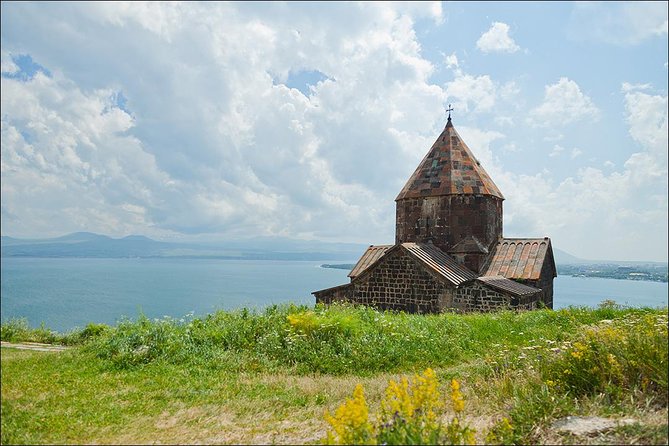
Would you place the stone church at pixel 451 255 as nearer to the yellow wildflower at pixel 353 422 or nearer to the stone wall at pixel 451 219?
the stone wall at pixel 451 219

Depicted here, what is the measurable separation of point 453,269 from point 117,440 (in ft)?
44.3

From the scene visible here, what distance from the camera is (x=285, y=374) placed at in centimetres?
798

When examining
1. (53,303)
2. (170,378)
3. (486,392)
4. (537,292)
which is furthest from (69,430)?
(53,303)

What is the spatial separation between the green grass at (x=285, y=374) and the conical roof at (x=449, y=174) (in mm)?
7577

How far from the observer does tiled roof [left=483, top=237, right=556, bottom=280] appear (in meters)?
17.0

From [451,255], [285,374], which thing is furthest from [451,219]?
[285,374]

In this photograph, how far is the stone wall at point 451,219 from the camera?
58.3 feet

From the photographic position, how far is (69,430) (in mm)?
4957

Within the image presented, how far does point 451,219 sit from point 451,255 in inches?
56.8

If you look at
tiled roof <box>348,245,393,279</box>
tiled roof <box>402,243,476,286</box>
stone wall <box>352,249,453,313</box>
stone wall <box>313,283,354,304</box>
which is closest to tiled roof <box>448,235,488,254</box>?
tiled roof <box>402,243,476,286</box>

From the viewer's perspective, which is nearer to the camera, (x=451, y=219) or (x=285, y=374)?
(x=285, y=374)

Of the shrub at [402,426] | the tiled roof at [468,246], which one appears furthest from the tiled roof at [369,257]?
the shrub at [402,426]

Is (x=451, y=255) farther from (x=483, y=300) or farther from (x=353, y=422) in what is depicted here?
(x=353, y=422)

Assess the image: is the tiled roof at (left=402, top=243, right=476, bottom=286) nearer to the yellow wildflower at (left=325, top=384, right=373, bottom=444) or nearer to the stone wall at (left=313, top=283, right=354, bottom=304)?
the stone wall at (left=313, top=283, right=354, bottom=304)
